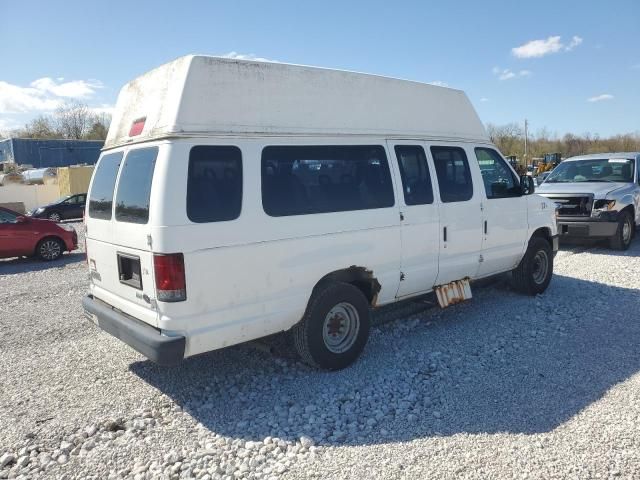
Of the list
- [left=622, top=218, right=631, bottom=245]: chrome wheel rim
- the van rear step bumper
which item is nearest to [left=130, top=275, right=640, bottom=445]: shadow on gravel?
the van rear step bumper

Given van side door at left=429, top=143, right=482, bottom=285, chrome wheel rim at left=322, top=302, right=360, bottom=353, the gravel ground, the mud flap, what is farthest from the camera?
the mud flap

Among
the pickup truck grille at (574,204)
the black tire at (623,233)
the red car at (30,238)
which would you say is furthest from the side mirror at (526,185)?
the red car at (30,238)

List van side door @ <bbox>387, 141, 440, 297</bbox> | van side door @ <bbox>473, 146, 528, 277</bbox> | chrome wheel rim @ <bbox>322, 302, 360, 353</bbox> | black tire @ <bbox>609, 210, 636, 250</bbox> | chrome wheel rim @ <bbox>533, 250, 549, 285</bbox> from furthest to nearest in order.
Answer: black tire @ <bbox>609, 210, 636, 250</bbox> < chrome wheel rim @ <bbox>533, 250, 549, 285</bbox> < van side door @ <bbox>473, 146, 528, 277</bbox> < van side door @ <bbox>387, 141, 440, 297</bbox> < chrome wheel rim @ <bbox>322, 302, 360, 353</bbox>

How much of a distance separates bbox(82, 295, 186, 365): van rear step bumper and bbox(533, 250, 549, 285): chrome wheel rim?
5.37 metres

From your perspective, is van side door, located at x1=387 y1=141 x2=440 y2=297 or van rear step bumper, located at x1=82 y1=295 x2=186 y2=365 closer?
van rear step bumper, located at x1=82 y1=295 x2=186 y2=365

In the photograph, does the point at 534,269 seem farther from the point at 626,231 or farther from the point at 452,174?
the point at 626,231

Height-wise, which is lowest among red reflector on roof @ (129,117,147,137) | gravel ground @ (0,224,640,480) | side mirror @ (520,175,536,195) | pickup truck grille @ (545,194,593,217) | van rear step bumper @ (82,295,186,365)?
gravel ground @ (0,224,640,480)

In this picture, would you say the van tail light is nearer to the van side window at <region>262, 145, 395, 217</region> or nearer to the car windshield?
the van side window at <region>262, 145, 395, 217</region>

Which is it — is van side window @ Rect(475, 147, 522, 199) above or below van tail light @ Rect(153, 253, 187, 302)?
above

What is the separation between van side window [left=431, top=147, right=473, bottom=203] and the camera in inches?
219

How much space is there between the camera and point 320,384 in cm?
445

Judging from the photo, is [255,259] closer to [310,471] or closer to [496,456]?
Result: [310,471]

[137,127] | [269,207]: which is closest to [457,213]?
[269,207]

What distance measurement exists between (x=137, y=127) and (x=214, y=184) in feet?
3.52
